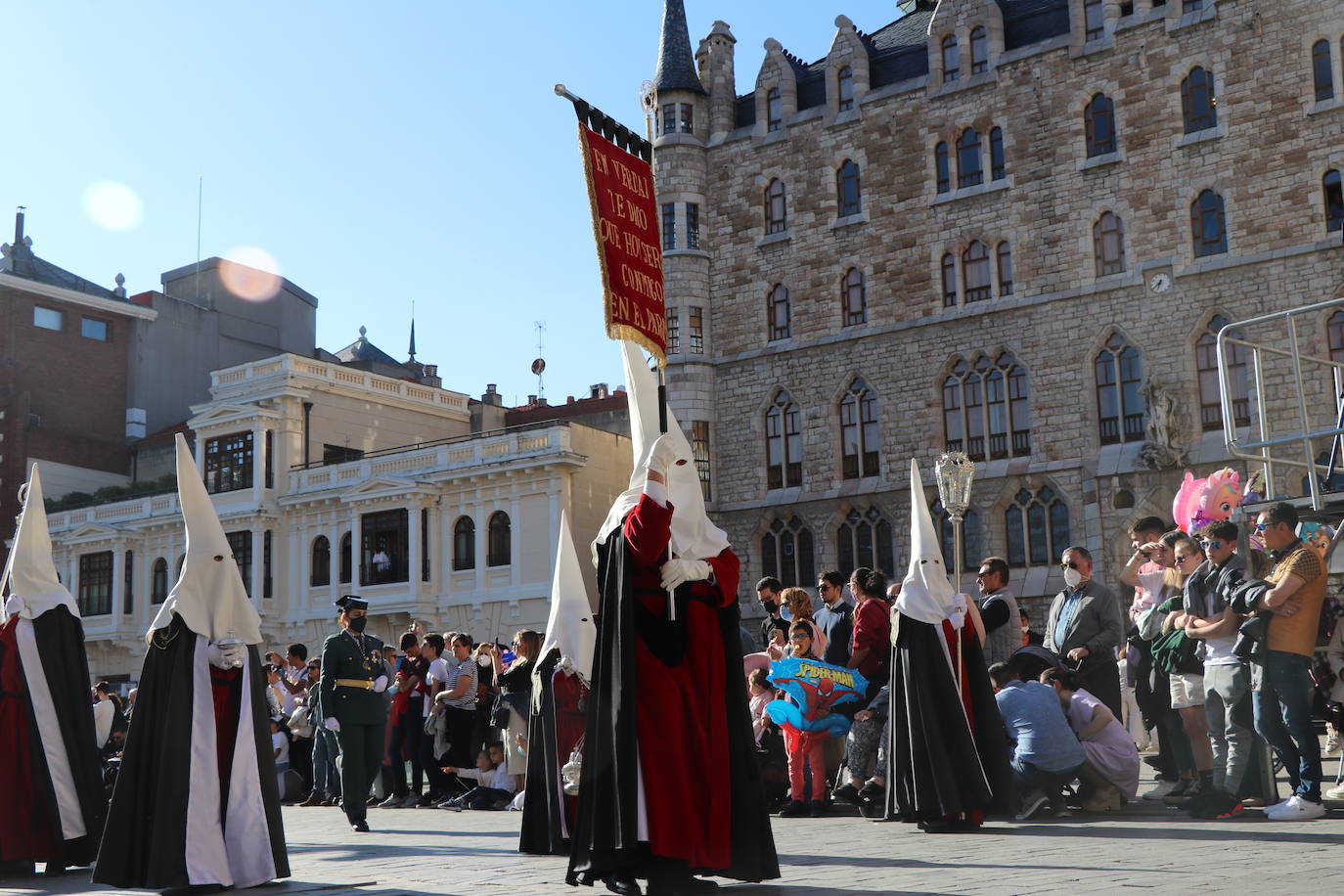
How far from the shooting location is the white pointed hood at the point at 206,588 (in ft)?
25.5

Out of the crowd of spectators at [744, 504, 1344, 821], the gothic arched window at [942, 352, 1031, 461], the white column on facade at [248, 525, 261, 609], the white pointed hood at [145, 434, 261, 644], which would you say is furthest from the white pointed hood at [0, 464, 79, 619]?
the white column on facade at [248, 525, 261, 609]

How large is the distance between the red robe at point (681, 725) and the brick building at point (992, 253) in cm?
2218

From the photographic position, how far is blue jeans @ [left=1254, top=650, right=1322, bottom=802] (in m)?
8.38

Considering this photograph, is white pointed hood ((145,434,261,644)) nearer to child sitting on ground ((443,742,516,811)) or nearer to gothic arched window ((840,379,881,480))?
child sitting on ground ((443,742,516,811))

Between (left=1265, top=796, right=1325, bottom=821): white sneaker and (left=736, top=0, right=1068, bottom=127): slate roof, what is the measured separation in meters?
24.5

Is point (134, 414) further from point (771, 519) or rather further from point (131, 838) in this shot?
point (131, 838)

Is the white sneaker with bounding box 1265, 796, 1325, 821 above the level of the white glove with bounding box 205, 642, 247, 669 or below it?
below

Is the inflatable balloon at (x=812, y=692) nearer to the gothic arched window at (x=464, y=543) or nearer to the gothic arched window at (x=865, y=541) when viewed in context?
the gothic arched window at (x=865, y=541)

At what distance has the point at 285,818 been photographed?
42.9ft

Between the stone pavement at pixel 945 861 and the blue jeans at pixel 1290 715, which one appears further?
the blue jeans at pixel 1290 715

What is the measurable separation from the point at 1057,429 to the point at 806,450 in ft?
18.8

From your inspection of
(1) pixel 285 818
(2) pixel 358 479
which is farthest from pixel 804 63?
(1) pixel 285 818

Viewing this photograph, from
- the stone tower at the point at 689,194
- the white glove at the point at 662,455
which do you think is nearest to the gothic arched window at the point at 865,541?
the stone tower at the point at 689,194

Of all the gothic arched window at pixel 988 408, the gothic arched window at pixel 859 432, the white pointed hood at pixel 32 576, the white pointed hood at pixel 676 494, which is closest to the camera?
the white pointed hood at pixel 676 494
